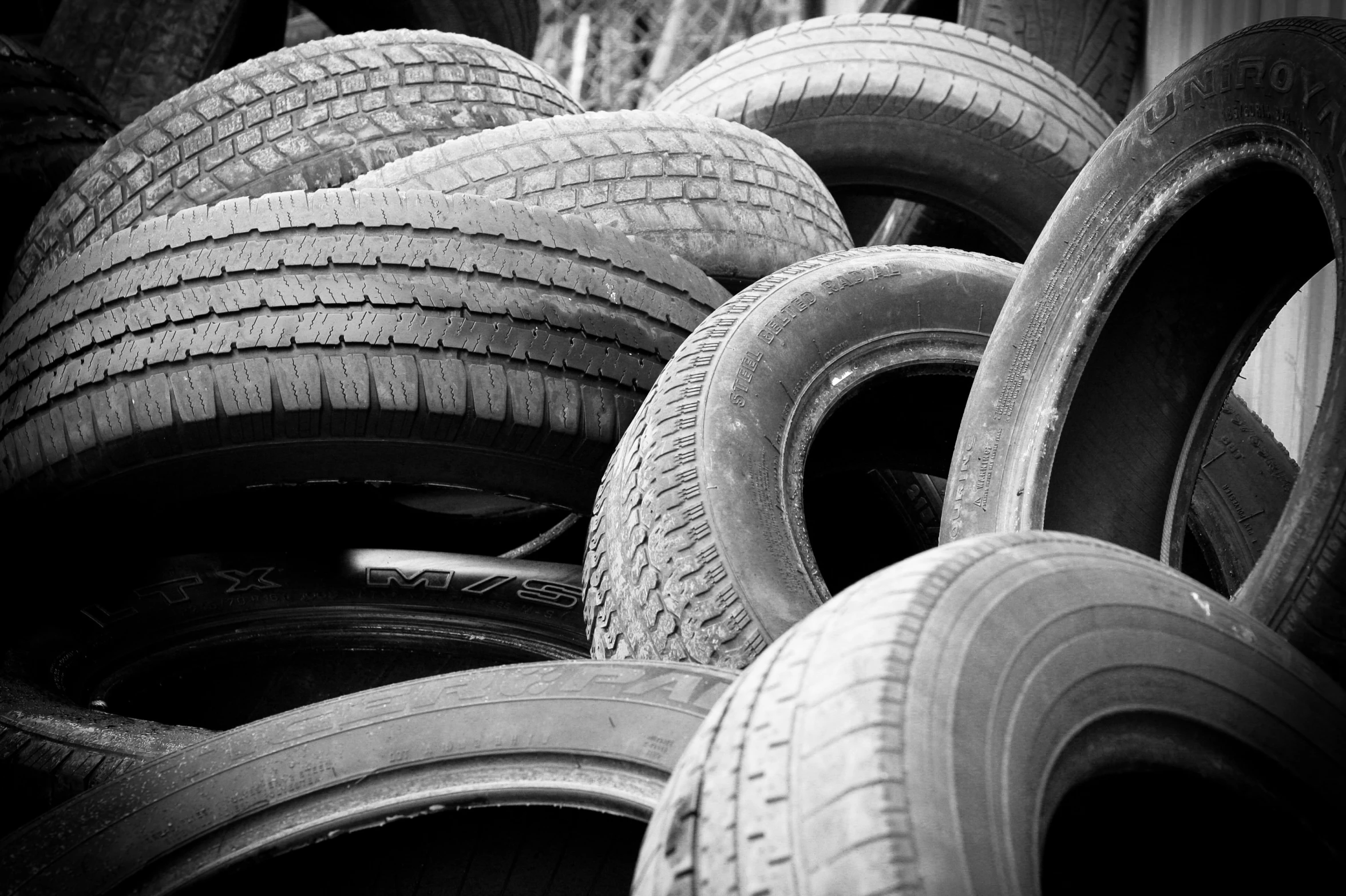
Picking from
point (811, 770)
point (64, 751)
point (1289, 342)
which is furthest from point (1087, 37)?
point (811, 770)

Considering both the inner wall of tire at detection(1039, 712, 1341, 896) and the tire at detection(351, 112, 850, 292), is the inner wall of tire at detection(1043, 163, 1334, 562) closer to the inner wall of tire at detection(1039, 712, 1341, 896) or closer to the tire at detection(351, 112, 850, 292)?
the inner wall of tire at detection(1039, 712, 1341, 896)

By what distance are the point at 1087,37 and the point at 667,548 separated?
2460mm

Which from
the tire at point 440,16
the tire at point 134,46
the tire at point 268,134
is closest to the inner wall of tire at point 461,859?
the tire at point 268,134

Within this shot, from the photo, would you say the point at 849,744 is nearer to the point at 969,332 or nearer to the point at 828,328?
the point at 828,328

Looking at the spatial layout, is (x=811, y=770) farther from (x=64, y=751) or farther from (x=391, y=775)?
(x=64, y=751)

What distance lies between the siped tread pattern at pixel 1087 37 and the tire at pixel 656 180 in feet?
4.58

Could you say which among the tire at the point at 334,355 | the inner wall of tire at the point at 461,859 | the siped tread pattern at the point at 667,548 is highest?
the tire at the point at 334,355

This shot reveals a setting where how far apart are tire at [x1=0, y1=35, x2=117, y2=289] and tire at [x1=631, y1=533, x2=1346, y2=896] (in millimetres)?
2374

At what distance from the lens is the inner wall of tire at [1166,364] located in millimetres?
1576

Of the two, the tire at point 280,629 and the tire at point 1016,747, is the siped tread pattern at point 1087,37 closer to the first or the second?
the tire at point 280,629

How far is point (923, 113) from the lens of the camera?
276 cm

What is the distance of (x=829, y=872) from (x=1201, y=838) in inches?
16.8

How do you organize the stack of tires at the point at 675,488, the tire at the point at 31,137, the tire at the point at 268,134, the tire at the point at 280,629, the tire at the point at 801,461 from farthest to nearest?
the tire at the point at 31,137 → the tire at the point at 268,134 → the tire at the point at 280,629 → the tire at the point at 801,461 → the stack of tires at the point at 675,488

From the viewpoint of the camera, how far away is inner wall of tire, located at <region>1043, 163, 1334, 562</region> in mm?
1576
